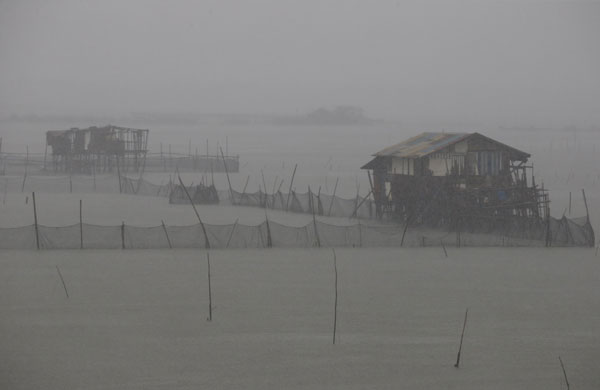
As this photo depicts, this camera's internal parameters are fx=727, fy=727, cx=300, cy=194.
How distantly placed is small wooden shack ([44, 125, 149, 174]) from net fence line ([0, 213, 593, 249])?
27.5 feet

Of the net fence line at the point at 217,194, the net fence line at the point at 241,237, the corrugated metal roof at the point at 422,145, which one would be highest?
the corrugated metal roof at the point at 422,145

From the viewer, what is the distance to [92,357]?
551 centimetres

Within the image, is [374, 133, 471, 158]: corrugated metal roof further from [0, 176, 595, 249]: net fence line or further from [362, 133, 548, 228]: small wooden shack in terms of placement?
[0, 176, 595, 249]: net fence line

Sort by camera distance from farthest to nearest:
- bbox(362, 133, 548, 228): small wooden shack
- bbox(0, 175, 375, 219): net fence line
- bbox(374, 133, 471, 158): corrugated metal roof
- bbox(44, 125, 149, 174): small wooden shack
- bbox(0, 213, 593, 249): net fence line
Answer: bbox(44, 125, 149, 174): small wooden shack → bbox(0, 175, 375, 219): net fence line → bbox(374, 133, 471, 158): corrugated metal roof → bbox(362, 133, 548, 228): small wooden shack → bbox(0, 213, 593, 249): net fence line

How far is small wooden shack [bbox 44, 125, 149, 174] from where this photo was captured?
687 inches

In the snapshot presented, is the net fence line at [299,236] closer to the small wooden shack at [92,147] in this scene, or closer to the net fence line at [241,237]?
the net fence line at [241,237]

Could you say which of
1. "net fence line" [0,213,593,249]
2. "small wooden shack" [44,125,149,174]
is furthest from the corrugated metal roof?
"small wooden shack" [44,125,149,174]

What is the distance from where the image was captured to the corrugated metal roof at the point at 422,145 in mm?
10641

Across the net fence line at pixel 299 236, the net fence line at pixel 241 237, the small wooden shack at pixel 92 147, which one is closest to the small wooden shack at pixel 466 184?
the net fence line at pixel 299 236

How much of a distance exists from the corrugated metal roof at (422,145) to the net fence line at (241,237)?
172 centimetres

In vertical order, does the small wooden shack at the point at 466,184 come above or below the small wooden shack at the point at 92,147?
below

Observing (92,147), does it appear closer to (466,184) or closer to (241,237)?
(241,237)

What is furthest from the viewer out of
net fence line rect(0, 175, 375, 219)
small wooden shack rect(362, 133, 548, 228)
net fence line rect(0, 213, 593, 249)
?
net fence line rect(0, 175, 375, 219)

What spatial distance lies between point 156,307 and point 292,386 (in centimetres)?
205
